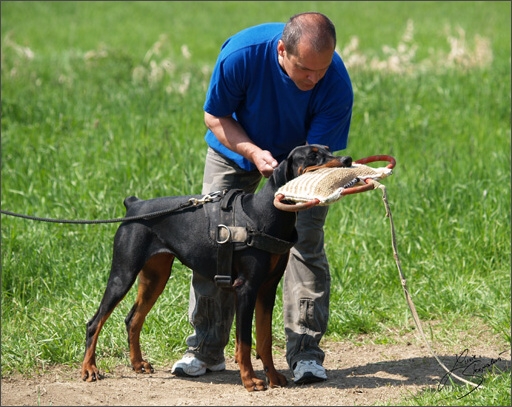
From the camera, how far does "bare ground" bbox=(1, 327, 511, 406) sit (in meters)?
4.11

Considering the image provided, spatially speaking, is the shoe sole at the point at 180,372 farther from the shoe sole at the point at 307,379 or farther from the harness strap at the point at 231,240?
the harness strap at the point at 231,240

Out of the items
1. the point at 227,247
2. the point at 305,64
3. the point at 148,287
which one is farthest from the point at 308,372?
the point at 305,64

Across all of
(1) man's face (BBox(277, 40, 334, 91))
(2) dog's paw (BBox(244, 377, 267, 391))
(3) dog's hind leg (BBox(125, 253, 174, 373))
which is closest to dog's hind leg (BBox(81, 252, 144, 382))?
(3) dog's hind leg (BBox(125, 253, 174, 373))

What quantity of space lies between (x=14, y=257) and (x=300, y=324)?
2306mm

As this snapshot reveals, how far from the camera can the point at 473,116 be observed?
9172mm

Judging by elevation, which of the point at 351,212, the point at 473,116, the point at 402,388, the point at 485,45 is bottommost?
the point at 402,388

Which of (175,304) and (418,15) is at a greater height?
(418,15)

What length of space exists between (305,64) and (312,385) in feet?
5.67

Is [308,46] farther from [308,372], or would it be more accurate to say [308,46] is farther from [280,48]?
[308,372]

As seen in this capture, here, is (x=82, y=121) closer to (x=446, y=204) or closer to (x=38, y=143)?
(x=38, y=143)

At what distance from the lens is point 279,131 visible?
4.34 metres

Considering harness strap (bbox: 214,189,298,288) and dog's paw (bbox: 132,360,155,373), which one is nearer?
harness strap (bbox: 214,189,298,288)

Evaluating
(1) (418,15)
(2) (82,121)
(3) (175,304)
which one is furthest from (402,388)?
(1) (418,15)

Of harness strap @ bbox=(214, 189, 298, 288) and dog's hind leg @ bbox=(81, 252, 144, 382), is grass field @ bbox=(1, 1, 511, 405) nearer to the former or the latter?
dog's hind leg @ bbox=(81, 252, 144, 382)
